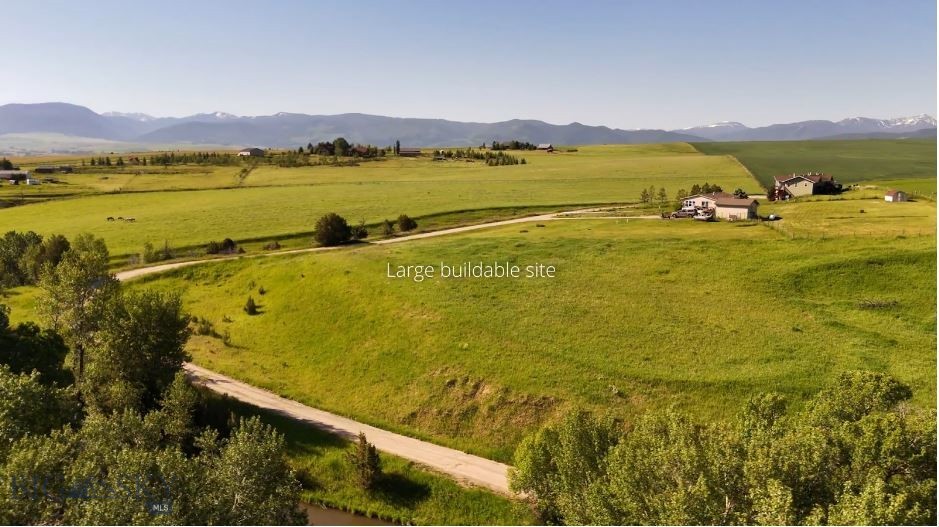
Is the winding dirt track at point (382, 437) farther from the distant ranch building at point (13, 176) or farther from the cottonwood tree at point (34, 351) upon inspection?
the distant ranch building at point (13, 176)

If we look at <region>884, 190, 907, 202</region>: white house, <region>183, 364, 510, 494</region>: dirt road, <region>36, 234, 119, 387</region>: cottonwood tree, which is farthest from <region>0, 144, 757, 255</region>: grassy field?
<region>183, 364, 510, 494</region>: dirt road

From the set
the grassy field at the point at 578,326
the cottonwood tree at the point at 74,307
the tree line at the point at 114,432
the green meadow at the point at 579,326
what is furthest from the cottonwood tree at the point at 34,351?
the grassy field at the point at 578,326

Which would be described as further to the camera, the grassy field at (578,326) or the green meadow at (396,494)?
the grassy field at (578,326)

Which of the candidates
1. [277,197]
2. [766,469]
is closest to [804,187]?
[766,469]

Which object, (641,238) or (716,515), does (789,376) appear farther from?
(641,238)

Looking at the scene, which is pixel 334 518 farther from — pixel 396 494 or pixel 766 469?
pixel 766 469

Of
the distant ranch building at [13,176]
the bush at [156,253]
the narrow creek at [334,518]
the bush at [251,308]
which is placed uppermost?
the distant ranch building at [13,176]

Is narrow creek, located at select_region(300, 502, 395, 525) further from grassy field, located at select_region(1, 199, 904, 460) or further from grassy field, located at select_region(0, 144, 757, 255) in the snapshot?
grassy field, located at select_region(0, 144, 757, 255)
